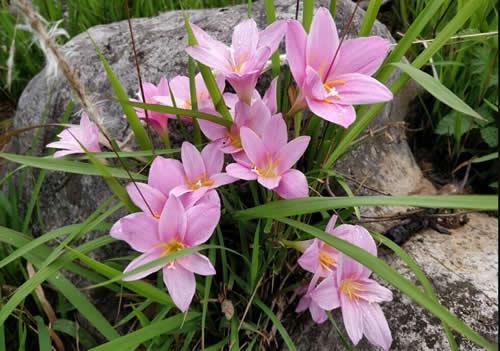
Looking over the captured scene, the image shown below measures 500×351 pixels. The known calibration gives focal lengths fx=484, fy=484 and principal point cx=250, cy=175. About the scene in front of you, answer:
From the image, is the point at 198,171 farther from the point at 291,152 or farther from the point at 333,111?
the point at 333,111

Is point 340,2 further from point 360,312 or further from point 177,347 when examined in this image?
point 177,347

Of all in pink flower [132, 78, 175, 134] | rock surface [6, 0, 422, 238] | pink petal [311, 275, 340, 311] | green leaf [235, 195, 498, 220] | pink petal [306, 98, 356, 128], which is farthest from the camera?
rock surface [6, 0, 422, 238]

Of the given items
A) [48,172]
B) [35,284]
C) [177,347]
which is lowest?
[177,347]

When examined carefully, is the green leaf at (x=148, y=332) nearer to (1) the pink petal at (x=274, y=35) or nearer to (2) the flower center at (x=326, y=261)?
(2) the flower center at (x=326, y=261)

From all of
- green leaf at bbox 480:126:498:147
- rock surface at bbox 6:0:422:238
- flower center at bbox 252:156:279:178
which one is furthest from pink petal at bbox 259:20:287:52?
green leaf at bbox 480:126:498:147

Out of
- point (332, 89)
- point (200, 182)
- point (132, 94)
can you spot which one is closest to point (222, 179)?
point (200, 182)

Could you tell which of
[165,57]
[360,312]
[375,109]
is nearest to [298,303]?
[360,312]

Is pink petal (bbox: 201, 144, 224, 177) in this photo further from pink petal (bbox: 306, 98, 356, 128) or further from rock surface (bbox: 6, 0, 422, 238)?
rock surface (bbox: 6, 0, 422, 238)

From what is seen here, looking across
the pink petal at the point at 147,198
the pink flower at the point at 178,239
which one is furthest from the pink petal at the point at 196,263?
the pink petal at the point at 147,198
